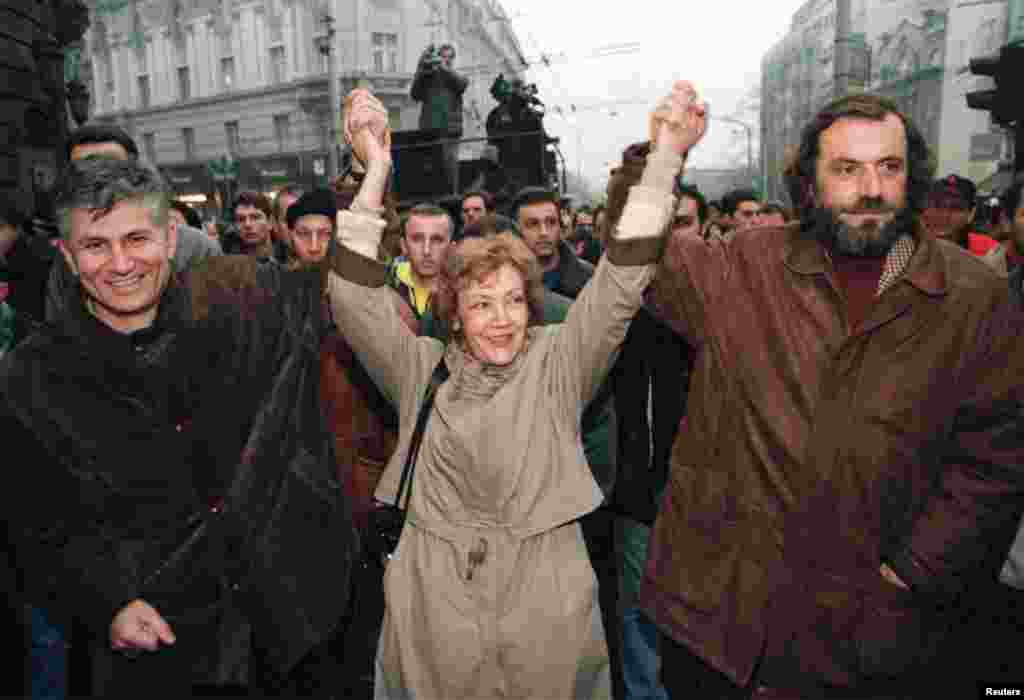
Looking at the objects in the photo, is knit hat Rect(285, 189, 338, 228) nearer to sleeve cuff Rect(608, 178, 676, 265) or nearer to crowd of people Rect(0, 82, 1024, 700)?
crowd of people Rect(0, 82, 1024, 700)

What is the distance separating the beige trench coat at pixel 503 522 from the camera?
2.16 metres

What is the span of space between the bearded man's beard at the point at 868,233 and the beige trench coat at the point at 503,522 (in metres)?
0.54

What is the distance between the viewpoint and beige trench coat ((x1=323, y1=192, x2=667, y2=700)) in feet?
7.09

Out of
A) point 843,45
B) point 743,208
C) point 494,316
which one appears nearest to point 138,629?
point 494,316

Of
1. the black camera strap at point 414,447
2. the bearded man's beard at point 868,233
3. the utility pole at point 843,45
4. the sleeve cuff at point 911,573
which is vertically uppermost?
the utility pole at point 843,45

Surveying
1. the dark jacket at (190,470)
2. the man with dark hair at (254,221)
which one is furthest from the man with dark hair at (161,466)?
the man with dark hair at (254,221)

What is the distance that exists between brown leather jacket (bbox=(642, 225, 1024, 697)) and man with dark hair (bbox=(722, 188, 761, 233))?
5.15 meters

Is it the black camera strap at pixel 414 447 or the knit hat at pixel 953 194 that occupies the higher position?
the knit hat at pixel 953 194

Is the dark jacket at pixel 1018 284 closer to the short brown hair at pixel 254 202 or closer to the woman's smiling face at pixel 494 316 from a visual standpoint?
the woman's smiling face at pixel 494 316

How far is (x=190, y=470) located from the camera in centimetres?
215

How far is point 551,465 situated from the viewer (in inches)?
89.0

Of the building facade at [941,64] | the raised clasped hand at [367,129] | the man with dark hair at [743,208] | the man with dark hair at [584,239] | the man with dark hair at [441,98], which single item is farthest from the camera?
the building facade at [941,64]

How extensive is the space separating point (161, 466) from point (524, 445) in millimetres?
989

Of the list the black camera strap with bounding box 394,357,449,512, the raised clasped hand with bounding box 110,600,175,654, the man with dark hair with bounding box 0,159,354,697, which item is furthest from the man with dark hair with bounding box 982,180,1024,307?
the raised clasped hand with bounding box 110,600,175,654
